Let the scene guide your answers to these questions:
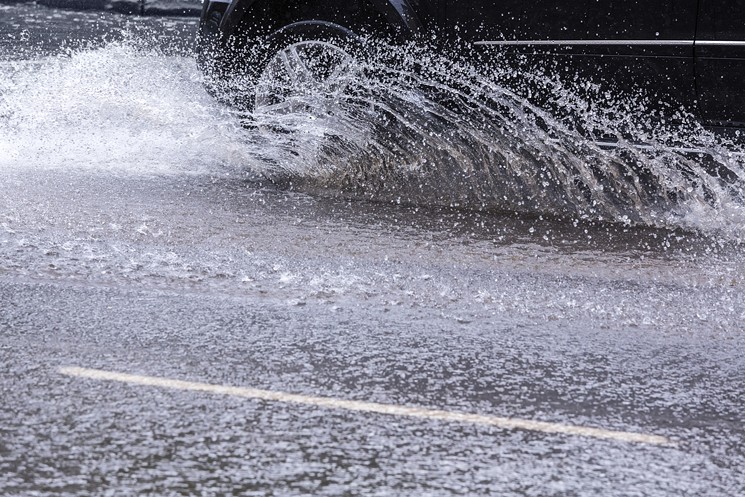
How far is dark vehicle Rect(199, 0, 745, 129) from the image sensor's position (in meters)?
6.16

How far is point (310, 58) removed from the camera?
712 cm

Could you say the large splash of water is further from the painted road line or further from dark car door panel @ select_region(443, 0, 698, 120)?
the painted road line

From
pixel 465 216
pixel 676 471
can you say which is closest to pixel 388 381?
pixel 676 471

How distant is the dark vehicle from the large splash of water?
0.13m

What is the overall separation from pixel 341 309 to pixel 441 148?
239 cm

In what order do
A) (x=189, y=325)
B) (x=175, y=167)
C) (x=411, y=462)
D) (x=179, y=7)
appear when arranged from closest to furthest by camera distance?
1. (x=411, y=462)
2. (x=189, y=325)
3. (x=175, y=167)
4. (x=179, y=7)

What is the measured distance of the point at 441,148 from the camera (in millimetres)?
6855

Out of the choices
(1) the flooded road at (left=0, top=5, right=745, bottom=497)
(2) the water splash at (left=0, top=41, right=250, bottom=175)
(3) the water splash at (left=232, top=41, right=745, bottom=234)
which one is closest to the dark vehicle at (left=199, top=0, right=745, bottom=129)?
(3) the water splash at (left=232, top=41, right=745, bottom=234)

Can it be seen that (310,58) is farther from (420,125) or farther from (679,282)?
(679,282)

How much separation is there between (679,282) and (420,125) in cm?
207

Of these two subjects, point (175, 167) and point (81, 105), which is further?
point (81, 105)

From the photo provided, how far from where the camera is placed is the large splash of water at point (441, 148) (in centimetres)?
638

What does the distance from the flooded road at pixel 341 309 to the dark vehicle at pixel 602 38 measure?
34 centimetres

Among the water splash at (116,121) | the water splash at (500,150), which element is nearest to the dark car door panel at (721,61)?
the water splash at (500,150)
